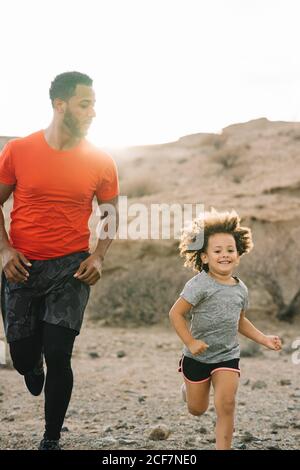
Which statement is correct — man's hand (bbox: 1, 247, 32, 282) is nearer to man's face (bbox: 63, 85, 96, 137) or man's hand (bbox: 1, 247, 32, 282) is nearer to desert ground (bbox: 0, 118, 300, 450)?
man's face (bbox: 63, 85, 96, 137)

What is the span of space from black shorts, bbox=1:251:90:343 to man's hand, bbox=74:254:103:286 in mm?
51

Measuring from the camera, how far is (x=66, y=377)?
4637mm

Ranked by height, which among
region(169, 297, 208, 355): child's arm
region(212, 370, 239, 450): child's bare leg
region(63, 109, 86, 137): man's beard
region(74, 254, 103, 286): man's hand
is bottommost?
region(212, 370, 239, 450): child's bare leg

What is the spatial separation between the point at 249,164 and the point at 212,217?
87.1ft

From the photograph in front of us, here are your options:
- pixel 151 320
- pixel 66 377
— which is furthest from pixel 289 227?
pixel 66 377

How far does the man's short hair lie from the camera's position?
187 inches

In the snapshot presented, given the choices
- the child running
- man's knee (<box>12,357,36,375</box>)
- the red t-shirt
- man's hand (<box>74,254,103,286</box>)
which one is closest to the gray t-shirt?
the child running

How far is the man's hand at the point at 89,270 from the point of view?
465 cm

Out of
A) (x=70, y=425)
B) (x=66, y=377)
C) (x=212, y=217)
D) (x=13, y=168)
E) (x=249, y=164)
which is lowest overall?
(x=70, y=425)

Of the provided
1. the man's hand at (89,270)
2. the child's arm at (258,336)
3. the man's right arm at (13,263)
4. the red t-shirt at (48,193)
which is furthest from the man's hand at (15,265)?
the child's arm at (258,336)

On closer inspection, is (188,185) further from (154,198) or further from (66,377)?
(66,377)

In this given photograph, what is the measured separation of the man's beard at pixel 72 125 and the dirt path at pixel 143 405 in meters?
1.91
